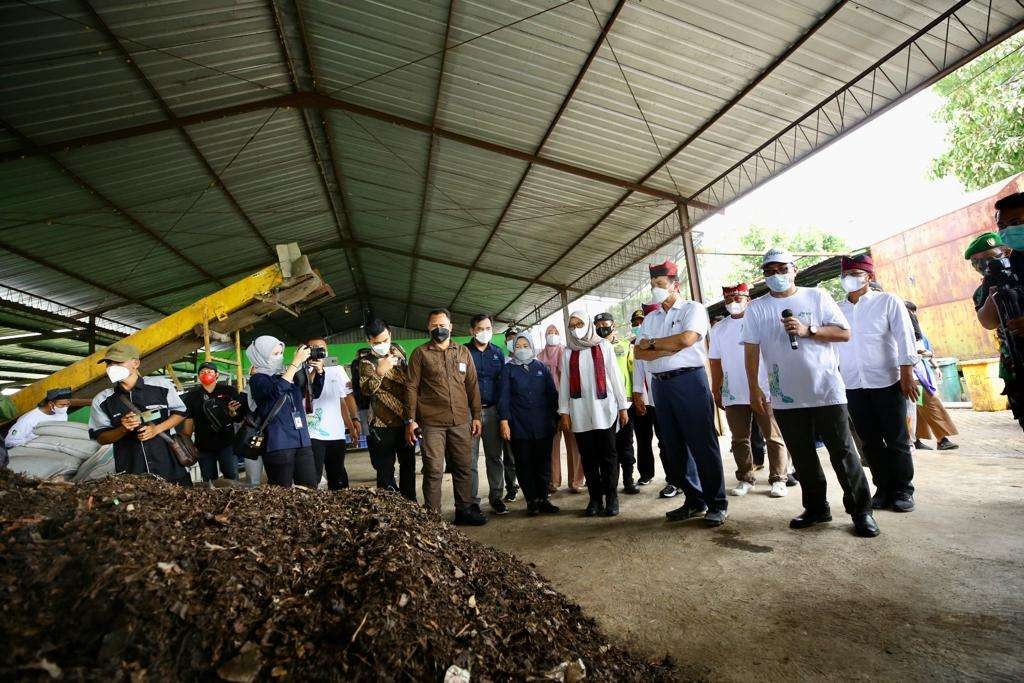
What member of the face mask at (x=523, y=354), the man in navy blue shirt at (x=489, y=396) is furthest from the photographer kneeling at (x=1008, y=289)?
the man in navy blue shirt at (x=489, y=396)

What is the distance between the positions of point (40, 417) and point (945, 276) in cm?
1357

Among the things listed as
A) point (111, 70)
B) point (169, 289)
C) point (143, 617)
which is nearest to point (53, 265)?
point (169, 289)

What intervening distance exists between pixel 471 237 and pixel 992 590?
13.0 metres

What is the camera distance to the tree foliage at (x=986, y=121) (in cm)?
1134

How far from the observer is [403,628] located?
4.82ft

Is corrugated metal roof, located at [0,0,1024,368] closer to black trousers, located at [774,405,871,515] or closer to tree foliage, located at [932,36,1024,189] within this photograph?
black trousers, located at [774,405,871,515]

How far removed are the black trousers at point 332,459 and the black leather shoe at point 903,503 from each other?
13.3 ft

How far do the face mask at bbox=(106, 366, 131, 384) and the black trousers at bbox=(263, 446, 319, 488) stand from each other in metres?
1.18

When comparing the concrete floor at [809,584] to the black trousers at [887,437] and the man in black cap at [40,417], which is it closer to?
the black trousers at [887,437]

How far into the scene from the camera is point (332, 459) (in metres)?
4.56

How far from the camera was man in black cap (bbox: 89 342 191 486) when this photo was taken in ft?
11.7

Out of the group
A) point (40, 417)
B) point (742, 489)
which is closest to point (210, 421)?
point (40, 417)

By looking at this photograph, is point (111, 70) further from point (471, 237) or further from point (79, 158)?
point (471, 237)

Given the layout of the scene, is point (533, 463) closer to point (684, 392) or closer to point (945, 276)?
point (684, 392)
